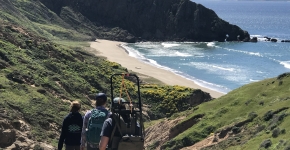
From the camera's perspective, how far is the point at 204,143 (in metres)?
18.2

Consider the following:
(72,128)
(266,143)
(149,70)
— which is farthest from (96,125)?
(149,70)

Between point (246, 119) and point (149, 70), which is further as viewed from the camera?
point (149, 70)

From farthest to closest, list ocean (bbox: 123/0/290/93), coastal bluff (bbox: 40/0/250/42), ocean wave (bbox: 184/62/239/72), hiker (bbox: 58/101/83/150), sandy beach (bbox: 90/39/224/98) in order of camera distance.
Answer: coastal bluff (bbox: 40/0/250/42) < ocean wave (bbox: 184/62/239/72) < ocean (bbox: 123/0/290/93) < sandy beach (bbox: 90/39/224/98) < hiker (bbox: 58/101/83/150)

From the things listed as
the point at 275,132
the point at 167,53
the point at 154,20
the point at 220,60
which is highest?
the point at 154,20

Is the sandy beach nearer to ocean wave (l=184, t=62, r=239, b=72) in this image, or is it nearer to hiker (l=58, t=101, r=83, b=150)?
ocean wave (l=184, t=62, r=239, b=72)

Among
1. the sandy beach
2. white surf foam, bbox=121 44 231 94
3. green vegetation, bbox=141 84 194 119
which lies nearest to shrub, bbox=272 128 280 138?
green vegetation, bbox=141 84 194 119

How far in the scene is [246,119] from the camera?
17500 mm

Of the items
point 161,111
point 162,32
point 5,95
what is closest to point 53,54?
point 161,111

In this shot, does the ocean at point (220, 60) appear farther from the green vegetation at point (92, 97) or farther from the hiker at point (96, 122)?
the hiker at point (96, 122)

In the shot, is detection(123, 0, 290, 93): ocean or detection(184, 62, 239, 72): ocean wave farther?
detection(184, 62, 239, 72): ocean wave

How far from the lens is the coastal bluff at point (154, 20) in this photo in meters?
121

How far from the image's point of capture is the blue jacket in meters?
9.30

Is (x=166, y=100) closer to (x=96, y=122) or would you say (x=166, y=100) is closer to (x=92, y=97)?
(x=92, y=97)

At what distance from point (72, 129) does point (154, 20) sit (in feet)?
387
